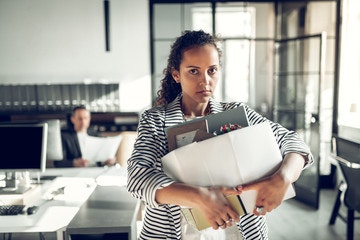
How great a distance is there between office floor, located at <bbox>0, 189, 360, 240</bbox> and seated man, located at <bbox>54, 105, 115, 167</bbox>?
0.69m

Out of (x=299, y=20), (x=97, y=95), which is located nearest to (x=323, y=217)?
(x=299, y=20)

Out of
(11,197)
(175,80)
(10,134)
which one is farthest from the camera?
(10,134)

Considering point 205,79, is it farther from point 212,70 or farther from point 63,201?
point 63,201

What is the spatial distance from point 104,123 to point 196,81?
176 inches

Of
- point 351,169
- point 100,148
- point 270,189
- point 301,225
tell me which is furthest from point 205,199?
point 301,225

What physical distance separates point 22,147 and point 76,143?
1.23 metres

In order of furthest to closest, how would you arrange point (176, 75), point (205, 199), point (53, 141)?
1. point (53, 141)
2. point (176, 75)
3. point (205, 199)

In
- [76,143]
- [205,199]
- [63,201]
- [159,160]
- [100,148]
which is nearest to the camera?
[205,199]

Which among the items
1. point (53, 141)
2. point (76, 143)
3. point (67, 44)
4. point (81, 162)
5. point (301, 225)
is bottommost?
point (301, 225)

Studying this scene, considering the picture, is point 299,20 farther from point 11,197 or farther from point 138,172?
point 138,172

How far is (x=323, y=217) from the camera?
3.53 m

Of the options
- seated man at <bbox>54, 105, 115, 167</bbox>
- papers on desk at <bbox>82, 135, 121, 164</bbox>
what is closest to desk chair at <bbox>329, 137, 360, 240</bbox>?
papers on desk at <bbox>82, 135, 121, 164</bbox>

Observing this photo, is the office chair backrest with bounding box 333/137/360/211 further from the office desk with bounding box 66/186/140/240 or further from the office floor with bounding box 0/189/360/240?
the office desk with bounding box 66/186/140/240

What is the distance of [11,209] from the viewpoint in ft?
5.73
